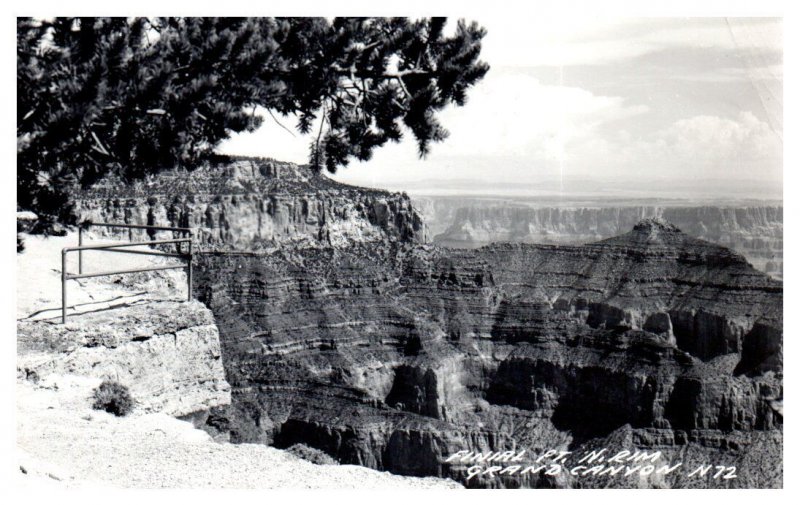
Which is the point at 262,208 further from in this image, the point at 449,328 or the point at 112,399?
the point at 112,399

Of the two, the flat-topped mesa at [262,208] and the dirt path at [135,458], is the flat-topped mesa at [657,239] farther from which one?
the dirt path at [135,458]

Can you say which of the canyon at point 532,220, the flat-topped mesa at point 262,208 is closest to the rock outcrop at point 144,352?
the flat-topped mesa at point 262,208

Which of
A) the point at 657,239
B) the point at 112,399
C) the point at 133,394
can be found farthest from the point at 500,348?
the point at 112,399

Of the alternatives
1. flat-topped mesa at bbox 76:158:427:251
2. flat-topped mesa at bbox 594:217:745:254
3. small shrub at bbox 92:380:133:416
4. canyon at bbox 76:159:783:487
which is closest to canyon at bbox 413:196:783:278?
canyon at bbox 76:159:783:487

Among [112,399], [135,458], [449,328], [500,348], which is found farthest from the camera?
[449,328]

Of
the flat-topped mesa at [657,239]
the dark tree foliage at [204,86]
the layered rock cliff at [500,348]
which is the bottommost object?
the layered rock cliff at [500,348]

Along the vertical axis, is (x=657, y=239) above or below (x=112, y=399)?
above
